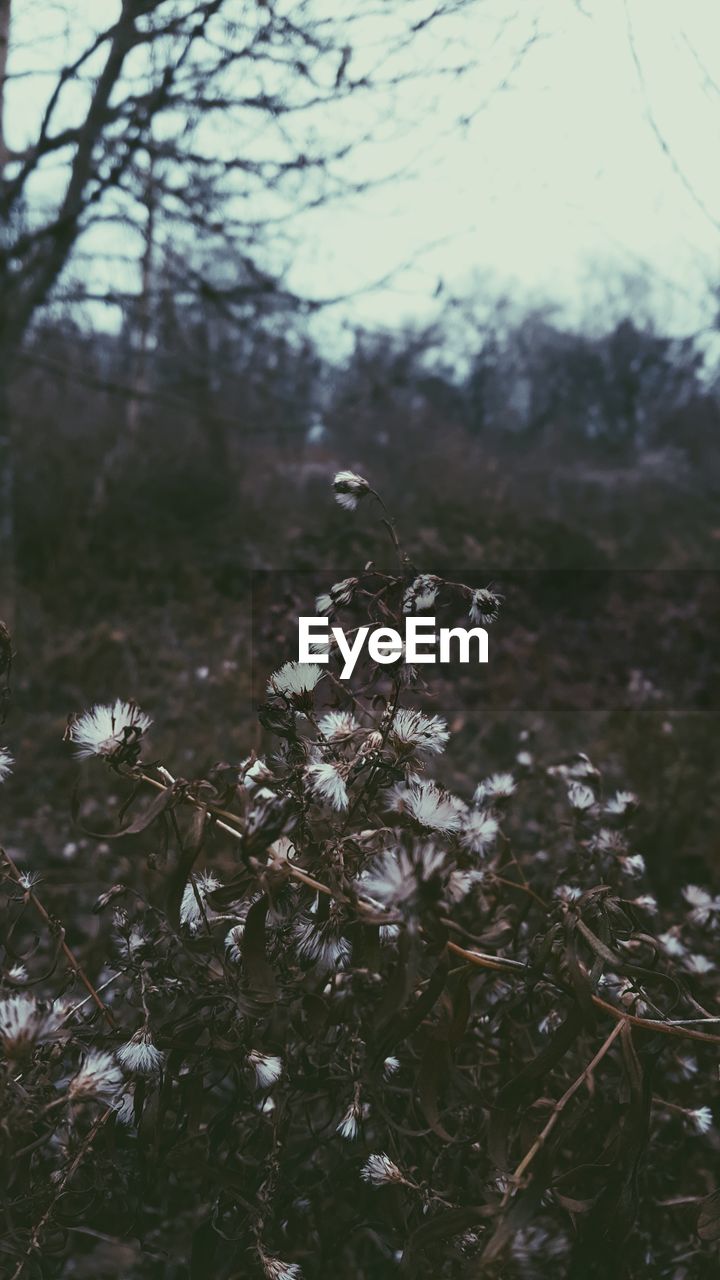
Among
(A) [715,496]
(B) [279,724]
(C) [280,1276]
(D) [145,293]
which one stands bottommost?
(C) [280,1276]

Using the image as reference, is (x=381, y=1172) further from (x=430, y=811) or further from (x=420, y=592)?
(x=420, y=592)

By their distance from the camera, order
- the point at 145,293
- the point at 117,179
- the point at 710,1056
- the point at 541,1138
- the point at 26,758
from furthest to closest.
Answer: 1. the point at 145,293
2. the point at 26,758
3. the point at 117,179
4. the point at 710,1056
5. the point at 541,1138

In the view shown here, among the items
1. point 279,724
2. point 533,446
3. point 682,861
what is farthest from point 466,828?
point 533,446

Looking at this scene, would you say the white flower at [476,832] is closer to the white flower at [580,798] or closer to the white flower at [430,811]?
the white flower at [580,798]

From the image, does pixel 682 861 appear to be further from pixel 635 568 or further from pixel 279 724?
pixel 635 568

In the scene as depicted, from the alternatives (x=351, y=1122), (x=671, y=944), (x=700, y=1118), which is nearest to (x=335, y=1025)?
(x=351, y=1122)

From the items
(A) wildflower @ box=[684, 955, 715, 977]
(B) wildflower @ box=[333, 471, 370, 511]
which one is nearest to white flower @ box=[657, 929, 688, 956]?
(A) wildflower @ box=[684, 955, 715, 977]
